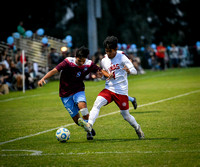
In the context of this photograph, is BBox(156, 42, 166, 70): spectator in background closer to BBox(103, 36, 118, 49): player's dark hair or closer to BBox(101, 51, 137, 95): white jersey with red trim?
BBox(101, 51, 137, 95): white jersey with red trim

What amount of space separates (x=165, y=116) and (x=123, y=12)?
38.0m

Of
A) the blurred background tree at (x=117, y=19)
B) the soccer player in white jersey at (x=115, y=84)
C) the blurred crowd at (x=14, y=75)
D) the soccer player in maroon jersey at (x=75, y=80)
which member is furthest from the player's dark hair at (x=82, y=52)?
the blurred background tree at (x=117, y=19)

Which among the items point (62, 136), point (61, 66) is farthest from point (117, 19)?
point (62, 136)

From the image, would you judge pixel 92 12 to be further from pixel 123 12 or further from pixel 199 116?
pixel 199 116

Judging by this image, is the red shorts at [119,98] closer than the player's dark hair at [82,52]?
Yes

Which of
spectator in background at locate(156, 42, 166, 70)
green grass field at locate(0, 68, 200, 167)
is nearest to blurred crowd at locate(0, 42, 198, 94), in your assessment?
spectator in background at locate(156, 42, 166, 70)

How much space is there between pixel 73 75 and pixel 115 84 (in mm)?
962

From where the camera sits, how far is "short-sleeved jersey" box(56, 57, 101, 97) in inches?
352

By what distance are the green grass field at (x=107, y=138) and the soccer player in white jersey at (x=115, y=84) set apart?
20.4 inches

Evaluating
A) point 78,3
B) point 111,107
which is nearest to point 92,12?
point 78,3

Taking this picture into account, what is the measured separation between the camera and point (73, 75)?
9.01m

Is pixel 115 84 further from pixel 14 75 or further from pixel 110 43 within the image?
pixel 14 75

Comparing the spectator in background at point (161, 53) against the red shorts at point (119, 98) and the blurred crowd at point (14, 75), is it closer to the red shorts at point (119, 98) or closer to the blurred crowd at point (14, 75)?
the blurred crowd at point (14, 75)

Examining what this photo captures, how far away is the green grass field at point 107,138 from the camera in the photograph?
22.7 ft
